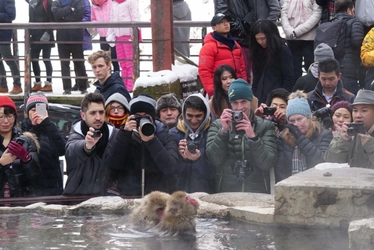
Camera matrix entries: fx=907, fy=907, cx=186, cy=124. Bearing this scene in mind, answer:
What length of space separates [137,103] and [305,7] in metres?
3.66

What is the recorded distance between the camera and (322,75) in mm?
8609

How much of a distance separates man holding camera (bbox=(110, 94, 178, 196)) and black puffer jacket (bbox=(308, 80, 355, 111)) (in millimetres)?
1650

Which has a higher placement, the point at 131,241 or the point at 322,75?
the point at 322,75

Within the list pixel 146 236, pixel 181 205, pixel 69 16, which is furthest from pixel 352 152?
pixel 69 16

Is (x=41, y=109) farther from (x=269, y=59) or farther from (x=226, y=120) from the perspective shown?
(x=269, y=59)

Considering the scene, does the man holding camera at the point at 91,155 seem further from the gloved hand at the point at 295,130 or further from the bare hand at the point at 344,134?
the bare hand at the point at 344,134

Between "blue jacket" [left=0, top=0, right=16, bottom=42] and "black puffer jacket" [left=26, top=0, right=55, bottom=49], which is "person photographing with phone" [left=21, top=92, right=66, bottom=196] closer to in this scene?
"blue jacket" [left=0, top=0, right=16, bottom=42]

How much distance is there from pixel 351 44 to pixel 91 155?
3473 millimetres

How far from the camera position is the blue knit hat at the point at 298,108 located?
7.81 metres

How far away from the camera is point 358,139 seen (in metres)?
6.96

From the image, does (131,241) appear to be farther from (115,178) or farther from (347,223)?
Result: (115,178)

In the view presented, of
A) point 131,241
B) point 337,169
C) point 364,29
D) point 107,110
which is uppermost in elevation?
point 364,29

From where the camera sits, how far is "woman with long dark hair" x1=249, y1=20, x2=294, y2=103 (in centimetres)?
968

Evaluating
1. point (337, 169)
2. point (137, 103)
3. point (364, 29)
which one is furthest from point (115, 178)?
point (364, 29)
